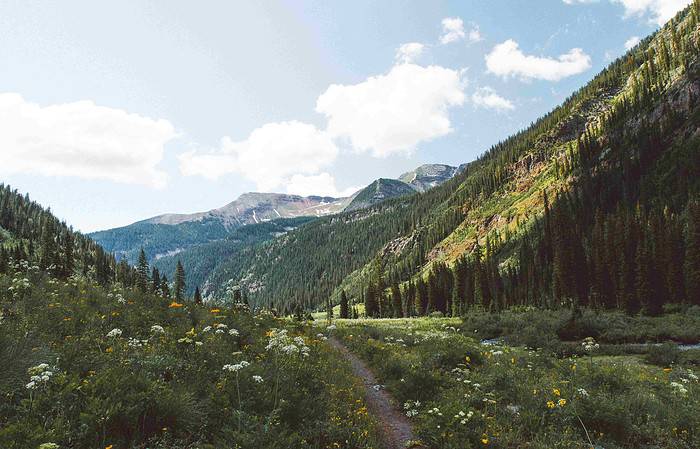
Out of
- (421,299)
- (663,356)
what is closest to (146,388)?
(663,356)

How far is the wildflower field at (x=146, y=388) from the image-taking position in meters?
5.73

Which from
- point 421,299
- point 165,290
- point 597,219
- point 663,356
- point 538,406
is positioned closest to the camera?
point 538,406

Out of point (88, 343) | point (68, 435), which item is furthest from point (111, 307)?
point (68, 435)

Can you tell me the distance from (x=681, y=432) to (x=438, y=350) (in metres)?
9.76

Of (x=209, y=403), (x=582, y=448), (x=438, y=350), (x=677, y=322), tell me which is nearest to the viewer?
(x=209, y=403)

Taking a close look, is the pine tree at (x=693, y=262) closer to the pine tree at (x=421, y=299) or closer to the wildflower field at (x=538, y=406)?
the wildflower field at (x=538, y=406)

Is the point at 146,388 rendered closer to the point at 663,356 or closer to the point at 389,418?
the point at 389,418

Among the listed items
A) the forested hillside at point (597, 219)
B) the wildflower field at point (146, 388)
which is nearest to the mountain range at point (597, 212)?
the forested hillside at point (597, 219)

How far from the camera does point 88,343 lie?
916 centimetres

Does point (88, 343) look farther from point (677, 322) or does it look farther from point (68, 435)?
point (677, 322)

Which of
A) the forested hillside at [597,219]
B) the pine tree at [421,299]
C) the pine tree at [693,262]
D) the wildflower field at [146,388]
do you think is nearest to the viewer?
the wildflower field at [146,388]

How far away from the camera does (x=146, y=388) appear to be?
277 inches

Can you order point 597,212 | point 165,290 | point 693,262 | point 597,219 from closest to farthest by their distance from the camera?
point 165,290
point 693,262
point 597,219
point 597,212

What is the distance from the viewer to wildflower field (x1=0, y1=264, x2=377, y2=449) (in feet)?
18.8
